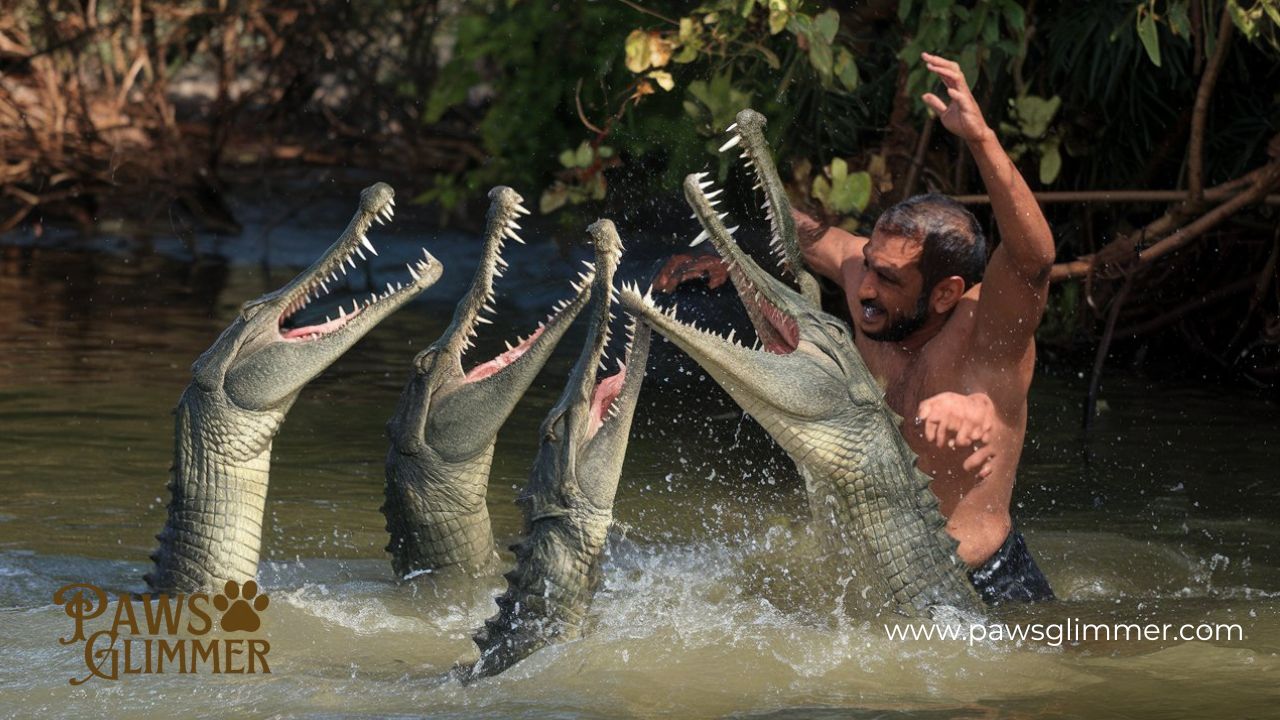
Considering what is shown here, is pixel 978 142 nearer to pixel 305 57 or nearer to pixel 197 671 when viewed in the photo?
pixel 197 671

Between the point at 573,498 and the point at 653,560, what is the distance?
1.11m

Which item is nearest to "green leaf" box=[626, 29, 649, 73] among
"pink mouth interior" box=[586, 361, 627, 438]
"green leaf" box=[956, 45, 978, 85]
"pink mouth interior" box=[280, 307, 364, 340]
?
"green leaf" box=[956, 45, 978, 85]

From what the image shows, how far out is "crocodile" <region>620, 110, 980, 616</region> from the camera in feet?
13.5

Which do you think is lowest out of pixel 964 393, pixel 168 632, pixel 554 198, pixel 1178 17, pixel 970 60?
pixel 168 632

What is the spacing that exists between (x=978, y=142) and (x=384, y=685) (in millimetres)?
1999

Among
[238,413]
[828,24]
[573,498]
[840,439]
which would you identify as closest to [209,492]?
[238,413]

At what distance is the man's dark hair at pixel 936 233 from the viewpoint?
14.7 feet

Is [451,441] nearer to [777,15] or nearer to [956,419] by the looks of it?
[956,419]

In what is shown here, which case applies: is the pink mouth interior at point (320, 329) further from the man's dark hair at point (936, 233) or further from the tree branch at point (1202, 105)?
the tree branch at point (1202, 105)

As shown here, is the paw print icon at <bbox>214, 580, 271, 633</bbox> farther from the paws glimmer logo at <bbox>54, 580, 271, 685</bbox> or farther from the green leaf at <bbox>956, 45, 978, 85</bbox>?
the green leaf at <bbox>956, 45, 978, 85</bbox>

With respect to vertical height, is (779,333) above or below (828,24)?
below

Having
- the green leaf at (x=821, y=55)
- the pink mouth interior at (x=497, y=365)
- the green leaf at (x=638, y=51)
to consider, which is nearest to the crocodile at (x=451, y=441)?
the pink mouth interior at (x=497, y=365)

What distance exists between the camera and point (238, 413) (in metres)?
4.59

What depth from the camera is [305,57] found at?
483 inches
